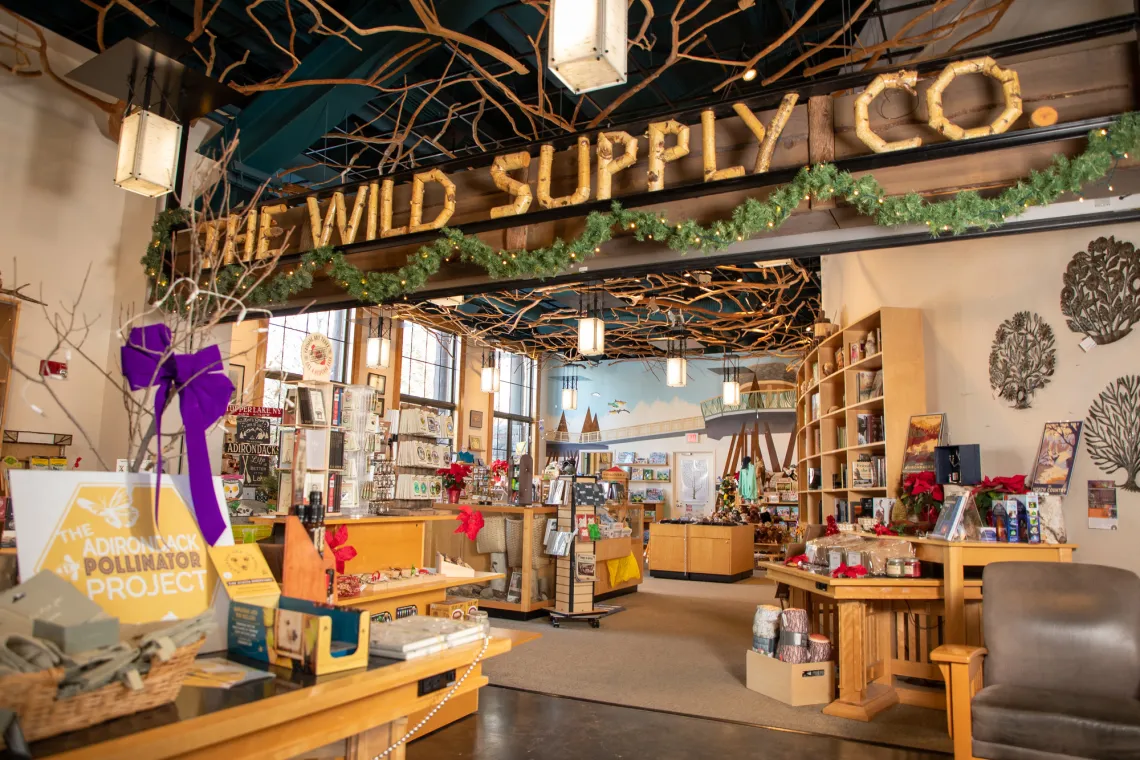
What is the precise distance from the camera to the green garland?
317cm

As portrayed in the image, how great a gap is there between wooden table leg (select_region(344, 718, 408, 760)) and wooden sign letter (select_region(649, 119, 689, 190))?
2.95m

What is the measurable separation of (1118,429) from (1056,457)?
1.26 feet

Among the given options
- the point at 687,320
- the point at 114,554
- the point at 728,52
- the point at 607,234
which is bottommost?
the point at 114,554

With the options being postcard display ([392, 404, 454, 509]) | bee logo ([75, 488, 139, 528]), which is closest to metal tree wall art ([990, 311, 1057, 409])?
postcard display ([392, 404, 454, 509])

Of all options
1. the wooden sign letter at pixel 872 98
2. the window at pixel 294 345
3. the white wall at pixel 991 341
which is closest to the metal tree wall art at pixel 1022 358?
the white wall at pixel 991 341

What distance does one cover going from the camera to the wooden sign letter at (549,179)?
4.16m

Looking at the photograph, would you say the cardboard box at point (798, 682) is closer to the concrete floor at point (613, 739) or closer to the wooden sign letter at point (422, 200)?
the concrete floor at point (613, 739)

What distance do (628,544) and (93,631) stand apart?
8525mm

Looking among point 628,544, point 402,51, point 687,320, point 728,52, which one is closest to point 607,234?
point 402,51

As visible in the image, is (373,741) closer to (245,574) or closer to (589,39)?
(245,574)

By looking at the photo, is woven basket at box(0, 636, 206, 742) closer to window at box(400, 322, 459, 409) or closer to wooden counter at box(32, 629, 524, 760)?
wooden counter at box(32, 629, 524, 760)

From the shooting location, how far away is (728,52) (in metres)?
6.57

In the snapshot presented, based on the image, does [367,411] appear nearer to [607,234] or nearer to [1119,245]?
[607,234]

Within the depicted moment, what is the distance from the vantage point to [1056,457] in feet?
15.1
